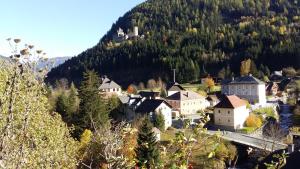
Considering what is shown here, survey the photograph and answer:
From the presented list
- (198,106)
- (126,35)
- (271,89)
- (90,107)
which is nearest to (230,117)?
(198,106)

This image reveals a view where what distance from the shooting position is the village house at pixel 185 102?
2429 inches

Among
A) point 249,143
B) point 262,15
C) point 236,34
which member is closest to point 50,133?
point 249,143

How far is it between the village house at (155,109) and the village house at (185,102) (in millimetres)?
8391

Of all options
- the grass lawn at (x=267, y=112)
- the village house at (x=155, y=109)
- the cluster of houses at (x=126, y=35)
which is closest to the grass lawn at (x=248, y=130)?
the grass lawn at (x=267, y=112)

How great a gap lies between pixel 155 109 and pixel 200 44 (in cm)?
8160

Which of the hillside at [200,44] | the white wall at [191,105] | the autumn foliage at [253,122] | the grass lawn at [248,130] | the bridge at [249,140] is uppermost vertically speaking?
the hillside at [200,44]

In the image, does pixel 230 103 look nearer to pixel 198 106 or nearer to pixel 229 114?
pixel 229 114

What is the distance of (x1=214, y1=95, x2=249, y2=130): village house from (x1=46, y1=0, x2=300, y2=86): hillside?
47329 mm

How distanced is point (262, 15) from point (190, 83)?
296ft

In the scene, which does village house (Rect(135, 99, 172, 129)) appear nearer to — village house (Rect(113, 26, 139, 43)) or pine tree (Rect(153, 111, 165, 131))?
pine tree (Rect(153, 111, 165, 131))

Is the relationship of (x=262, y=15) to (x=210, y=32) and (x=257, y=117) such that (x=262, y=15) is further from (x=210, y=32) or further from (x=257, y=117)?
(x=257, y=117)

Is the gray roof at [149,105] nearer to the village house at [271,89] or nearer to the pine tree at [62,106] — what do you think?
the pine tree at [62,106]

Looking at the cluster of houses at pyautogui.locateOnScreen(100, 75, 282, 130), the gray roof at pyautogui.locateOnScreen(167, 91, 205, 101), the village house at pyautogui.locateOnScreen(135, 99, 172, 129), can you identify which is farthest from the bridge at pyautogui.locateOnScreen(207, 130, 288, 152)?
the gray roof at pyautogui.locateOnScreen(167, 91, 205, 101)

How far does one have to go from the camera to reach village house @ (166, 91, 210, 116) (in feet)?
202
